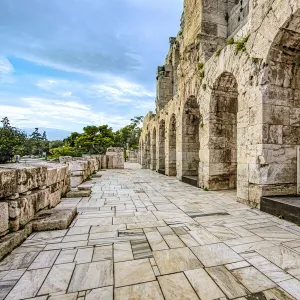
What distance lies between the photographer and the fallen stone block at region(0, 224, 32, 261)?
6.81 ft

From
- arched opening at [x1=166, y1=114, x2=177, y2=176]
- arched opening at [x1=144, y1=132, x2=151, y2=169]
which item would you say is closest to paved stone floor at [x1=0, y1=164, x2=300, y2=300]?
arched opening at [x1=166, y1=114, x2=177, y2=176]

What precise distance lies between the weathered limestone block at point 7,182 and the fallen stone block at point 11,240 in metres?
0.49

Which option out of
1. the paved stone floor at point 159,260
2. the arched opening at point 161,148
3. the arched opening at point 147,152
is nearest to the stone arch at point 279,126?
the paved stone floor at point 159,260

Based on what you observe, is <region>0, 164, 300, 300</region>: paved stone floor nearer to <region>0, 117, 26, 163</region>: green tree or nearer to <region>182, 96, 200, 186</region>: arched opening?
<region>182, 96, 200, 186</region>: arched opening

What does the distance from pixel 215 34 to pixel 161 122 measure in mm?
6265

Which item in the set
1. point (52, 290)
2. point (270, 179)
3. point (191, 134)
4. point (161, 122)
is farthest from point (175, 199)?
point (161, 122)

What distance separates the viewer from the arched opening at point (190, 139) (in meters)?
8.43

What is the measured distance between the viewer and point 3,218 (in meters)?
2.25

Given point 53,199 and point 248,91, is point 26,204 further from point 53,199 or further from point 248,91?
point 248,91

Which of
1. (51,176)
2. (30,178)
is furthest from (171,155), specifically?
(30,178)

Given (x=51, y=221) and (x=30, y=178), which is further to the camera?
(x=30, y=178)

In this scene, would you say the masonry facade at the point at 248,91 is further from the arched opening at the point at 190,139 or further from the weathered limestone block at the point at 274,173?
the arched opening at the point at 190,139

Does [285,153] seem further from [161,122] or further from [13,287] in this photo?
[161,122]

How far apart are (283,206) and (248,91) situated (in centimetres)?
248
